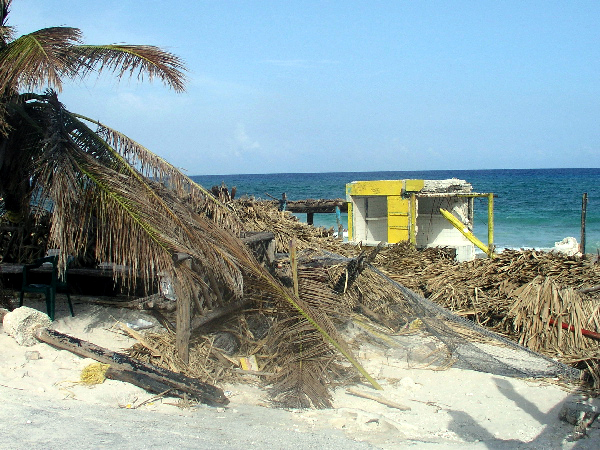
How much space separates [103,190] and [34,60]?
135 centimetres

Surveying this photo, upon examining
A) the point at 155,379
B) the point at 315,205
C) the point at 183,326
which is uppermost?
the point at 315,205

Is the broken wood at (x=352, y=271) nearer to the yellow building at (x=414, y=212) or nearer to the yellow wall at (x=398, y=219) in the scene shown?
the yellow building at (x=414, y=212)

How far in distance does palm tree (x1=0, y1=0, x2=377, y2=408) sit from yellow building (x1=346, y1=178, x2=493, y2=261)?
6747 millimetres

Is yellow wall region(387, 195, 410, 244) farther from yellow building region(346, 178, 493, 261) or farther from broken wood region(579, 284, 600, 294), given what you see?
broken wood region(579, 284, 600, 294)

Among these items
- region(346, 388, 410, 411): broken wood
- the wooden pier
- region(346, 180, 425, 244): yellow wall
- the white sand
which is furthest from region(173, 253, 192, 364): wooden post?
the wooden pier

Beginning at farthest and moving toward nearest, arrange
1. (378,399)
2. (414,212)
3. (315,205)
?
(315,205)
(414,212)
(378,399)

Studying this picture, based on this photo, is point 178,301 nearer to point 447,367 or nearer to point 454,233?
point 447,367

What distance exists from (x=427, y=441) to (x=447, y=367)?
194 centimetres

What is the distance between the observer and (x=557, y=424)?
16.8 ft

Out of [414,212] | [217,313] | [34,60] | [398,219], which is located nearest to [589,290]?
[217,313]

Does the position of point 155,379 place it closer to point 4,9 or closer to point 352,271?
point 352,271

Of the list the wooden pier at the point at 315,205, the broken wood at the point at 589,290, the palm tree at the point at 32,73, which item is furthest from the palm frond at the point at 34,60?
the wooden pier at the point at 315,205

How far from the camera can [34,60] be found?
513 centimetres

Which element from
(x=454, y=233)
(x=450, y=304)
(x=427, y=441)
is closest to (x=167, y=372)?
(x=427, y=441)
